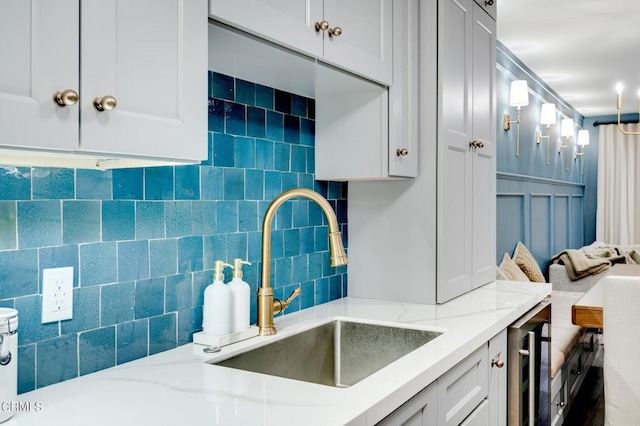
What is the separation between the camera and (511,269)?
4.16 m

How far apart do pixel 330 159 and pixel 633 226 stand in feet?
23.1

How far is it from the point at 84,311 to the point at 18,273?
0.62 ft

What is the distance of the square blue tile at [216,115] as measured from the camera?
1687 millimetres

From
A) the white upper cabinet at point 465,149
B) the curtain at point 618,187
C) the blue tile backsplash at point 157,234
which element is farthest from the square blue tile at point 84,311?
→ the curtain at point 618,187

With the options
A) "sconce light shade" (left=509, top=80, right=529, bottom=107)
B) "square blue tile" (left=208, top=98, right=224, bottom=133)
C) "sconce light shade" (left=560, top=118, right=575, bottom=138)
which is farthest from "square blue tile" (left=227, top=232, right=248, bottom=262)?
"sconce light shade" (left=560, top=118, right=575, bottom=138)

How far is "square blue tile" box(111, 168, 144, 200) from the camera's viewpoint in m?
1.38

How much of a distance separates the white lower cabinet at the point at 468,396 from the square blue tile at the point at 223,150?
871 millimetres

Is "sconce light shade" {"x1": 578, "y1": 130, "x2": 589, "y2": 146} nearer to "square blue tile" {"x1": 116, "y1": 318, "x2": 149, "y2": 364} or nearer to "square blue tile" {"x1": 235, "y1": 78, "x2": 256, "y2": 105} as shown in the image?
"square blue tile" {"x1": 235, "y1": 78, "x2": 256, "y2": 105}

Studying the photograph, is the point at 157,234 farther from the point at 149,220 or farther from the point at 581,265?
the point at 581,265

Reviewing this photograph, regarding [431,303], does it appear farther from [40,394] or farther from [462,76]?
[40,394]

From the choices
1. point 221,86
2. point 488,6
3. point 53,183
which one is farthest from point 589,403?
point 53,183

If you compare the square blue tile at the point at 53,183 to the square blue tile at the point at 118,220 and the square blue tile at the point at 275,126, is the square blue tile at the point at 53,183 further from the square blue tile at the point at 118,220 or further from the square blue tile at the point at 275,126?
the square blue tile at the point at 275,126

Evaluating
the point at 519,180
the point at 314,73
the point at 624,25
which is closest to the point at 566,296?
the point at 519,180

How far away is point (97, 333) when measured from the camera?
135 cm
